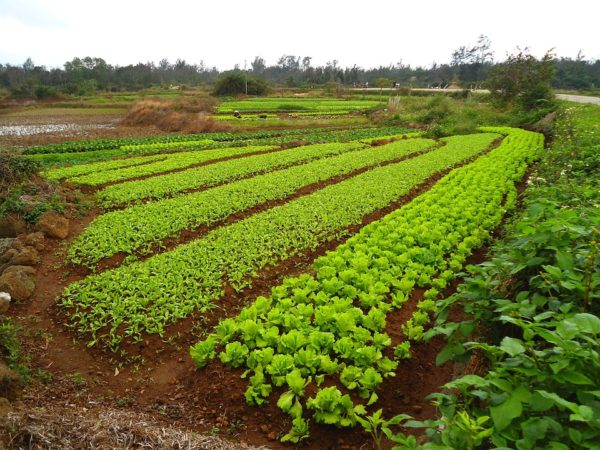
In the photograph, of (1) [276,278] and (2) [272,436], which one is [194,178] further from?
(2) [272,436]

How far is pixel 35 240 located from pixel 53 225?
0.77m

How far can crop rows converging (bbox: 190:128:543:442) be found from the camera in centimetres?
453

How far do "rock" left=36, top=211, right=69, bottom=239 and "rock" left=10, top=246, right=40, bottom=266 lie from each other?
3.70 feet

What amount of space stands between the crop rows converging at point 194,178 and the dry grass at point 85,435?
963 centimetres

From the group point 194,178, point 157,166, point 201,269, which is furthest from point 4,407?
point 157,166

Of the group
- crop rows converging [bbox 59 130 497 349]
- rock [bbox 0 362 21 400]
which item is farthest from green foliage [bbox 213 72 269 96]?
rock [bbox 0 362 21 400]

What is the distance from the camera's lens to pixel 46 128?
108 feet

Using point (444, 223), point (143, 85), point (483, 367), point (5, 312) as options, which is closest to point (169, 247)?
point (5, 312)

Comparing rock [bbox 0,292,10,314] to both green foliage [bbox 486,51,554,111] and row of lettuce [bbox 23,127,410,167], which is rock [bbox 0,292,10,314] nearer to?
row of lettuce [bbox 23,127,410,167]

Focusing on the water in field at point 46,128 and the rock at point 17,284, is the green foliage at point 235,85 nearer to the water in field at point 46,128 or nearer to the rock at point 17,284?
the water in field at point 46,128

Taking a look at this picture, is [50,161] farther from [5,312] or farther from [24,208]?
[5,312]

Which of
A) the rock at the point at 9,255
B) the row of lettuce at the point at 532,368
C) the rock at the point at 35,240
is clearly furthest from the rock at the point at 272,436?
the rock at the point at 35,240

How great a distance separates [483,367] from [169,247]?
7.31 m

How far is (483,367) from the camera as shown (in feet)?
13.9
